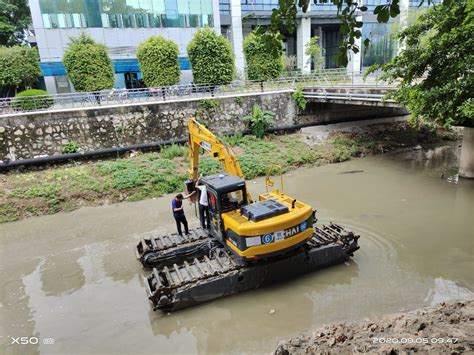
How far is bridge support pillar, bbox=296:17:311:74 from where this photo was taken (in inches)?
1410

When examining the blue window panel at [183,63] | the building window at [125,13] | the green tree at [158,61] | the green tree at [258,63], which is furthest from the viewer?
the blue window panel at [183,63]

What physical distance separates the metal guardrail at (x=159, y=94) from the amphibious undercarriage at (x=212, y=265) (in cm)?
920

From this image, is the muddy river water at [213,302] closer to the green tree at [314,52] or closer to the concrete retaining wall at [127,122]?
the concrete retaining wall at [127,122]

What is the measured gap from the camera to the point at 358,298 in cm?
719

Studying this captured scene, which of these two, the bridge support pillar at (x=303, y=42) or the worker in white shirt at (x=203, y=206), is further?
the bridge support pillar at (x=303, y=42)

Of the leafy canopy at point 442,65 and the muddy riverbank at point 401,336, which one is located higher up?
the leafy canopy at point 442,65

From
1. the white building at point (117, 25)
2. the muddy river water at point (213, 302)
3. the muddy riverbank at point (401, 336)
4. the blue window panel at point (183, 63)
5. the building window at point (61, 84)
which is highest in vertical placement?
the white building at point (117, 25)

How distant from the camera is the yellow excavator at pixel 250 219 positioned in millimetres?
6941

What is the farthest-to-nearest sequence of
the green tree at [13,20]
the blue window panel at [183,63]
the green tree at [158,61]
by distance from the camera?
the blue window panel at [183,63] → the green tree at [13,20] → the green tree at [158,61]

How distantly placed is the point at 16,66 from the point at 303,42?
25.7 metres

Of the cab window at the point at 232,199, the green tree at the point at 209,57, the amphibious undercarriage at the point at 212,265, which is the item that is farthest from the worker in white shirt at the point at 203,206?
the green tree at the point at 209,57

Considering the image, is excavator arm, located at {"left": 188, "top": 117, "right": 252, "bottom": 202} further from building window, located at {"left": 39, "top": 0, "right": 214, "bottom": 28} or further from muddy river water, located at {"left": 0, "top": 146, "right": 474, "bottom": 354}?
building window, located at {"left": 39, "top": 0, "right": 214, "bottom": 28}

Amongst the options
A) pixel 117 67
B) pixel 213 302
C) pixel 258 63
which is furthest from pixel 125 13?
pixel 213 302

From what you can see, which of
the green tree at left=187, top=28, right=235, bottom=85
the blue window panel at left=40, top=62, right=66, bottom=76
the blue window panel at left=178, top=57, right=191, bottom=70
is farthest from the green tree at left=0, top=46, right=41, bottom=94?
the green tree at left=187, top=28, right=235, bottom=85
